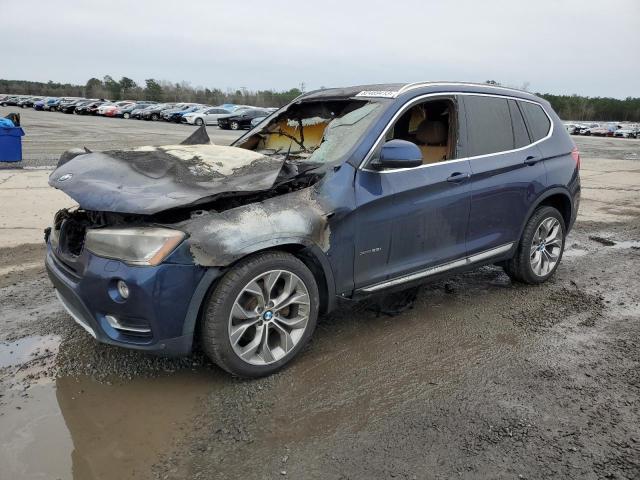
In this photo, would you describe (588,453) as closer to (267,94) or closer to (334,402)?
(334,402)

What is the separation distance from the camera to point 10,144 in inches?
515

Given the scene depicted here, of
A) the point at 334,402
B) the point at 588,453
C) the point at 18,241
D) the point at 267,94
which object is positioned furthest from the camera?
the point at 267,94

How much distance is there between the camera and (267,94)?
7962 cm

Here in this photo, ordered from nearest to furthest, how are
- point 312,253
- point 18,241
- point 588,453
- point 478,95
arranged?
point 588,453 → point 312,253 → point 478,95 → point 18,241

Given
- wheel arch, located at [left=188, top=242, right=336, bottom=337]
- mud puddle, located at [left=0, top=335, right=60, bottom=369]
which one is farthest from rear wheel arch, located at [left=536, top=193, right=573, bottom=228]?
mud puddle, located at [left=0, top=335, right=60, bottom=369]

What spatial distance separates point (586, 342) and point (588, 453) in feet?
4.74

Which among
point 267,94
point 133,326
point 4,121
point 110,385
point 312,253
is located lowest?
point 110,385

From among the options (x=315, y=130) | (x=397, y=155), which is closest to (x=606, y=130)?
(x=315, y=130)

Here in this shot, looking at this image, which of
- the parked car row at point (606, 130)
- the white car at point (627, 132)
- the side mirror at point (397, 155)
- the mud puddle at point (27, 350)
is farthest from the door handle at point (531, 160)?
the white car at point (627, 132)

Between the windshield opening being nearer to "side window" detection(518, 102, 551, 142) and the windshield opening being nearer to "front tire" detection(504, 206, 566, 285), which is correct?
"side window" detection(518, 102, 551, 142)

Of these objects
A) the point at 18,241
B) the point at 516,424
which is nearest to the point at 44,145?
the point at 18,241

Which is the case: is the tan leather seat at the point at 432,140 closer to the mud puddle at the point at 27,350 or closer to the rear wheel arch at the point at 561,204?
the rear wheel arch at the point at 561,204

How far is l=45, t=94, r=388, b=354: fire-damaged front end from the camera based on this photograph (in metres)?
2.93

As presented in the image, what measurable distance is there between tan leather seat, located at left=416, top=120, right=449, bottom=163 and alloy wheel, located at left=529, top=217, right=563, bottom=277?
1260 millimetres
